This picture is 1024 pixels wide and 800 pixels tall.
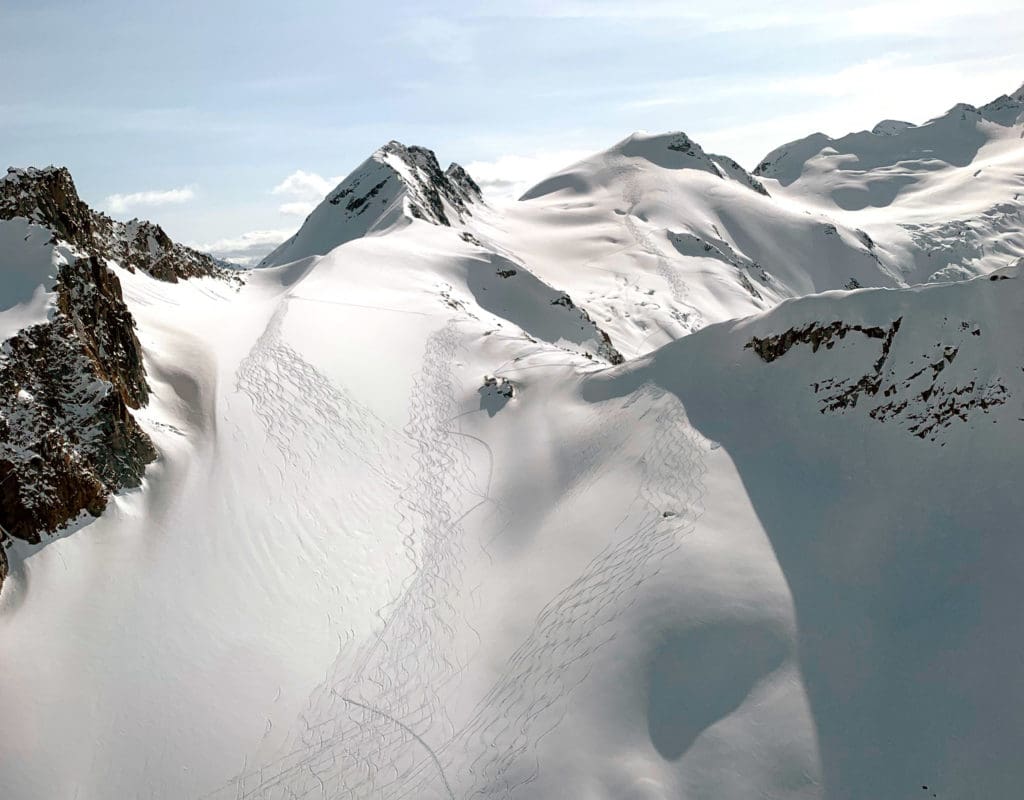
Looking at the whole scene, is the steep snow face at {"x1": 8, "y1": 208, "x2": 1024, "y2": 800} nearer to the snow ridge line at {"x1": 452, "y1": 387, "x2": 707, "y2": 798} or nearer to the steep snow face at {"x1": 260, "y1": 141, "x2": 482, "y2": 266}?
the snow ridge line at {"x1": 452, "y1": 387, "x2": 707, "y2": 798}

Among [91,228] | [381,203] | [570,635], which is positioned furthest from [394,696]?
[381,203]

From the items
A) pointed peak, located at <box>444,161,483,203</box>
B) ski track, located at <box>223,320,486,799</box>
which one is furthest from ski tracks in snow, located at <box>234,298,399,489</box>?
pointed peak, located at <box>444,161,483,203</box>

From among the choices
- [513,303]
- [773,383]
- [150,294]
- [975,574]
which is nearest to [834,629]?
[975,574]

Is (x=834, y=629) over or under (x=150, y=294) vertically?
under

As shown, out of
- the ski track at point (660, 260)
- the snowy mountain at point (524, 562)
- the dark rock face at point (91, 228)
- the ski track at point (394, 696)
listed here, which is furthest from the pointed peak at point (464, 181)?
the ski track at point (394, 696)

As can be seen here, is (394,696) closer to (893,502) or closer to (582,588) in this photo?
(582,588)

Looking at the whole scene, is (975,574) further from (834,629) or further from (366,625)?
(366,625)
